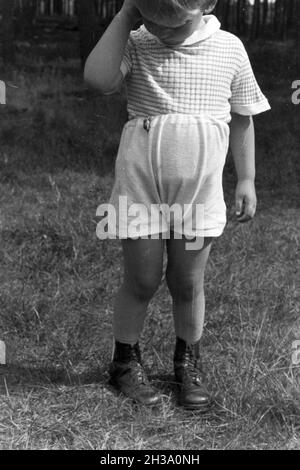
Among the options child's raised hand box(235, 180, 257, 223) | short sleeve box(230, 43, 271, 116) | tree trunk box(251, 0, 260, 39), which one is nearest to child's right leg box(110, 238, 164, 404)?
child's raised hand box(235, 180, 257, 223)

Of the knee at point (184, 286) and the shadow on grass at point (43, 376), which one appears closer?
the knee at point (184, 286)

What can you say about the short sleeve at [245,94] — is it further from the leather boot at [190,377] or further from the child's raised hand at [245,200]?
the leather boot at [190,377]

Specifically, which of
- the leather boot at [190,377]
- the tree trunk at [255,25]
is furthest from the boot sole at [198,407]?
the tree trunk at [255,25]

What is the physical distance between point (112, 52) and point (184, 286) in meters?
0.70

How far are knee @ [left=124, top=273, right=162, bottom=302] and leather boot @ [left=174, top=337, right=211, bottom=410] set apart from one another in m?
0.22

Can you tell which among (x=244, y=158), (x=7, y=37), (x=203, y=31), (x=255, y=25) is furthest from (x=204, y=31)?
(x=255, y=25)

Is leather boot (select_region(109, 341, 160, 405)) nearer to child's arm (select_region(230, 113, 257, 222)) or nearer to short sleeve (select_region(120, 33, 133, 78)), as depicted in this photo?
child's arm (select_region(230, 113, 257, 222))

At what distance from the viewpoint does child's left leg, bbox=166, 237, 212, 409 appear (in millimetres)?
2262

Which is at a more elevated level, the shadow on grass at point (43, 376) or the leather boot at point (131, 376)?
the leather boot at point (131, 376)

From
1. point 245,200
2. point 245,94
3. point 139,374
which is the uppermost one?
point 245,94

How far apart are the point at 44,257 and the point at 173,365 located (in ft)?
3.87

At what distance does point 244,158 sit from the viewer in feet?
7.72

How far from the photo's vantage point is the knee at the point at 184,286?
2305 millimetres

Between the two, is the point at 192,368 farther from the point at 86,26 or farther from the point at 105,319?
the point at 86,26
